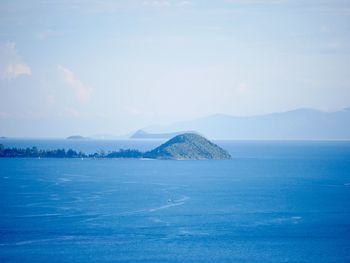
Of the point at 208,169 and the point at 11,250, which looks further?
the point at 208,169

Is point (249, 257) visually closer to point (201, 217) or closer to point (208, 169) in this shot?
point (201, 217)

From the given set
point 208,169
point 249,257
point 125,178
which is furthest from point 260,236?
point 208,169

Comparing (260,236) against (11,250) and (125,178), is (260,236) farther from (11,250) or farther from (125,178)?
(125,178)

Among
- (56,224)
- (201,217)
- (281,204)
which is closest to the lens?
(56,224)

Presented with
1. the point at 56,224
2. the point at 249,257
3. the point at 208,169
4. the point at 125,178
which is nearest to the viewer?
the point at 249,257

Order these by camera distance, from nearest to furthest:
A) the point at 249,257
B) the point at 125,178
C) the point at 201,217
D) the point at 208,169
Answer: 1. the point at 249,257
2. the point at 201,217
3. the point at 125,178
4. the point at 208,169

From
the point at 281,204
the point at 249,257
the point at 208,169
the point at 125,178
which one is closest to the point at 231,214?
the point at 281,204
